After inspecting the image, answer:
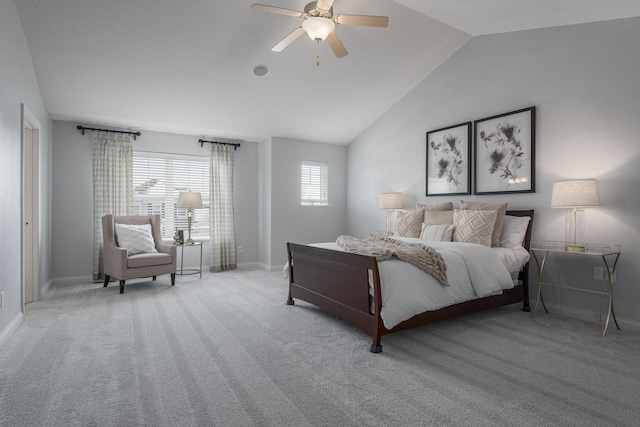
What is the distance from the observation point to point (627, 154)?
333 centimetres

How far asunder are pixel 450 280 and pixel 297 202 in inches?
149

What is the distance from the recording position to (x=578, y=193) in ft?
10.8

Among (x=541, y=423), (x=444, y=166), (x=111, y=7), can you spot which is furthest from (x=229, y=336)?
(x=444, y=166)

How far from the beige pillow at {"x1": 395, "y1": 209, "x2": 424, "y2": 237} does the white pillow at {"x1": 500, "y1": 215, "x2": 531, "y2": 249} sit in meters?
1.00

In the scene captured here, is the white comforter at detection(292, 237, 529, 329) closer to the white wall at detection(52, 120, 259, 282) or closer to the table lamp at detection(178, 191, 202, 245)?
the table lamp at detection(178, 191, 202, 245)

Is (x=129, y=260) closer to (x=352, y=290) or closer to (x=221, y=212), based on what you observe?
(x=221, y=212)

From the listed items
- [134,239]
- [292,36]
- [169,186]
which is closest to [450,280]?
[292,36]

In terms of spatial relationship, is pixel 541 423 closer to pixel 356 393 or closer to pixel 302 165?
pixel 356 393

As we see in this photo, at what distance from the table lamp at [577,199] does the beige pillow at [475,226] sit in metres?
0.63

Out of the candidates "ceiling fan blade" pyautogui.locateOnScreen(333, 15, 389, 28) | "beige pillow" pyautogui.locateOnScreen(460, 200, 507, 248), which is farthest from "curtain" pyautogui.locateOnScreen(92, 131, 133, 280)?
"beige pillow" pyautogui.locateOnScreen(460, 200, 507, 248)

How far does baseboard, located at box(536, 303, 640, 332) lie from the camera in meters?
3.28

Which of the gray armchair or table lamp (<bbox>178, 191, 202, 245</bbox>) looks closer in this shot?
the gray armchair

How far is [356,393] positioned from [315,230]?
466 centimetres

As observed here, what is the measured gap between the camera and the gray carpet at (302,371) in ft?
6.20
